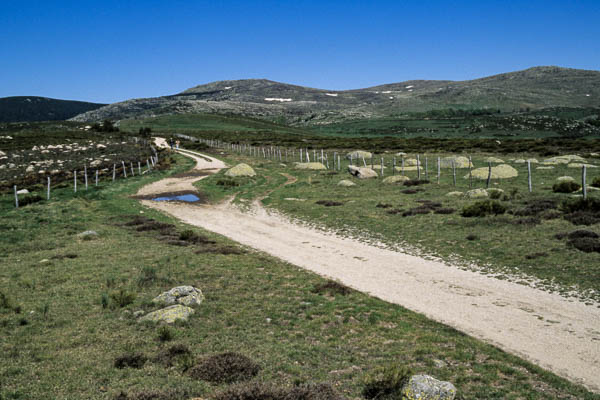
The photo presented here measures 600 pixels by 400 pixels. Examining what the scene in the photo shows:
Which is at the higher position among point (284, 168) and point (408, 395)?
point (284, 168)

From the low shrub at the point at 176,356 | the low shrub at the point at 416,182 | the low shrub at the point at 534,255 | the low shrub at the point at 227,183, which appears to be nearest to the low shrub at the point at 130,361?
the low shrub at the point at 176,356

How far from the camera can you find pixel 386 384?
790 centimetres

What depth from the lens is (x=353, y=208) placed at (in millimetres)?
30547

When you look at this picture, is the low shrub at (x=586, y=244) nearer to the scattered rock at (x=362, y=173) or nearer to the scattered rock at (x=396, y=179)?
the scattered rock at (x=396, y=179)

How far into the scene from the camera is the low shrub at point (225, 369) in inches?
328

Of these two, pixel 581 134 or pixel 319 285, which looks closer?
pixel 319 285

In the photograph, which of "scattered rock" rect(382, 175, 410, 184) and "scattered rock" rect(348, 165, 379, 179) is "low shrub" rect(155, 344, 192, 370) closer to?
"scattered rock" rect(382, 175, 410, 184)

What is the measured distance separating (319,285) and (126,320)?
707cm

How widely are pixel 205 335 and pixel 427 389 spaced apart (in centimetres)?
611

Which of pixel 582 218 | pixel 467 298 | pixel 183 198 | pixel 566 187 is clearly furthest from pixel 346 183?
pixel 467 298

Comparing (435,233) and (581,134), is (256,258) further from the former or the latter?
(581,134)

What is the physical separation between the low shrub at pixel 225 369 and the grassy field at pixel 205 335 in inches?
3.7

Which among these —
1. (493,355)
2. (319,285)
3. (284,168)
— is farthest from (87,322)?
(284,168)

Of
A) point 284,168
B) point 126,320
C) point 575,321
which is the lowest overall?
point 575,321
